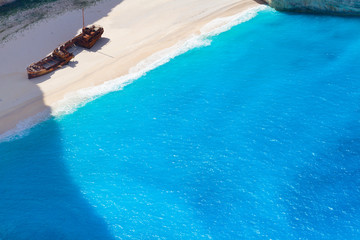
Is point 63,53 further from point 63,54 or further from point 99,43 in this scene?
point 99,43

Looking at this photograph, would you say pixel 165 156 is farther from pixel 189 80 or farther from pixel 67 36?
pixel 67 36

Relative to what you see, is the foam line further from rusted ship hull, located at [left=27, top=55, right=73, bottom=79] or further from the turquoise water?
rusted ship hull, located at [left=27, top=55, right=73, bottom=79]

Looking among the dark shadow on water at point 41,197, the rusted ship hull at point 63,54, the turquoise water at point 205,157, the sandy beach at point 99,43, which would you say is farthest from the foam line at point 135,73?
the rusted ship hull at point 63,54

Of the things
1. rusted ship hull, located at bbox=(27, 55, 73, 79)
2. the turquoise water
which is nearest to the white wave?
the turquoise water

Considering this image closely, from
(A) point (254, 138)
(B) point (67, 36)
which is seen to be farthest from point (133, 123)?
(B) point (67, 36)

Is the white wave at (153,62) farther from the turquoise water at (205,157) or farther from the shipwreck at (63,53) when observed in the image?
the shipwreck at (63,53)

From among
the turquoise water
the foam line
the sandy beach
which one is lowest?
the turquoise water
